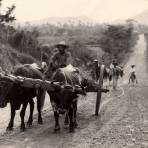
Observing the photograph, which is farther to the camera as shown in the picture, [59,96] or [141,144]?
[59,96]

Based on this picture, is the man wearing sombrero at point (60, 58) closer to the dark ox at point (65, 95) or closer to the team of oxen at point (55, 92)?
the team of oxen at point (55, 92)

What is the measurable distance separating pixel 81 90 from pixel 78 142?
1.66m

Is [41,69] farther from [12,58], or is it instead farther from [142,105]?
[12,58]

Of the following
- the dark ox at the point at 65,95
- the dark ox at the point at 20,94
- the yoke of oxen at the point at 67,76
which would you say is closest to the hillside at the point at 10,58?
the dark ox at the point at 20,94

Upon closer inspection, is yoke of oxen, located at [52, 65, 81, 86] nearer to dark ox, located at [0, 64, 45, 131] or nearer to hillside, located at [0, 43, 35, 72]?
dark ox, located at [0, 64, 45, 131]

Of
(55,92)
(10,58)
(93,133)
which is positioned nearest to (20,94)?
(55,92)

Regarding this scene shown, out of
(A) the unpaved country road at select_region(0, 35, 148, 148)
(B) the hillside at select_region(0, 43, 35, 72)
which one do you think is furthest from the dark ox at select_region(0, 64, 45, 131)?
(B) the hillside at select_region(0, 43, 35, 72)

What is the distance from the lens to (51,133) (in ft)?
35.5

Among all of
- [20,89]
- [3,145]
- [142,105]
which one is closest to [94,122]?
[20,89]

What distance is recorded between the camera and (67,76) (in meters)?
11.0

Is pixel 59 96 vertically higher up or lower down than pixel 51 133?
higher up

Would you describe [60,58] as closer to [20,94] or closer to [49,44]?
[20,94]

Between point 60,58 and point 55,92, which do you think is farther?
point 60,58

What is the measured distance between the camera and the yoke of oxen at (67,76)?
10883 millimetres
